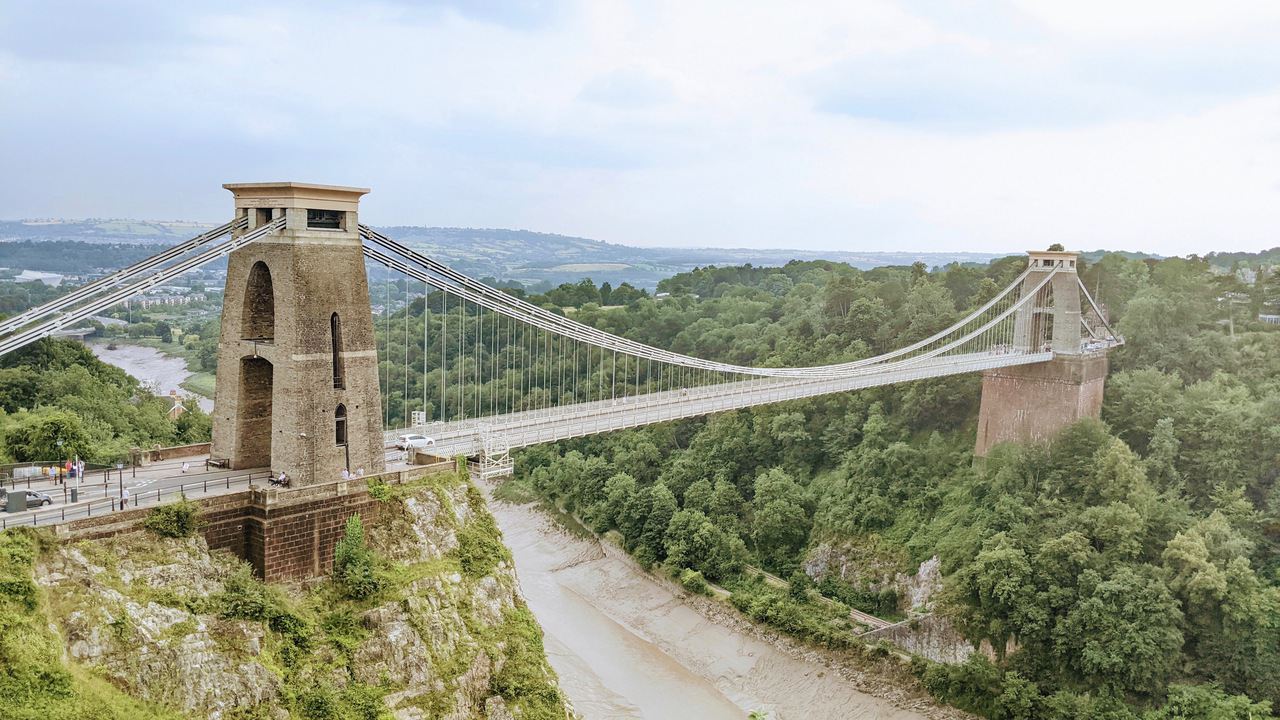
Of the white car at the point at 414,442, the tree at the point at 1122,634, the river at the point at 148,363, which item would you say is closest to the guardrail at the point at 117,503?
the white car at the point at 414,442

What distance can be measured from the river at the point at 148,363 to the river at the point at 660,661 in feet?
90.6

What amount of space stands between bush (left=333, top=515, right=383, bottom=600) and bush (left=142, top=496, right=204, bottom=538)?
8.61 ft

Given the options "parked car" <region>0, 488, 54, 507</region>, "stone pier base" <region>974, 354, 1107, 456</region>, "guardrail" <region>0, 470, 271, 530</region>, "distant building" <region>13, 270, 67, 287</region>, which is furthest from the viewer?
"distant building" <region>13, 270, 67, 287</region>

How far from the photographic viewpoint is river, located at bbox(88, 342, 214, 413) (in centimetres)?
5662

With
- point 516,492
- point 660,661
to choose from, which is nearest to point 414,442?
point 660,661

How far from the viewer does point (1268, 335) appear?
37250 mm

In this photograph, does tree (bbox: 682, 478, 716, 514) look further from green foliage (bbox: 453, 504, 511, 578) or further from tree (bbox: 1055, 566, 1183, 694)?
green foliage (bbox: 453, 504, 511, 578)

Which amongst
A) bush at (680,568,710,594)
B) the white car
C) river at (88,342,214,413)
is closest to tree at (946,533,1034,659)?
bush at (680,568,710,594)

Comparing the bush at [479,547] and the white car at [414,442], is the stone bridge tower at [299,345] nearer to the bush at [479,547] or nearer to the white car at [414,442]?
the white car at [414,442]

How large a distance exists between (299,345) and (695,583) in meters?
19.8

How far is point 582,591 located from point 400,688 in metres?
19.2

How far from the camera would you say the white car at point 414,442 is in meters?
21.8

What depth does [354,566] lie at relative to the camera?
18.3 meters

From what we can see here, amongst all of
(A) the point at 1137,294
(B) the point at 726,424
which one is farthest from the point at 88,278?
(A) the point at 1137,294
